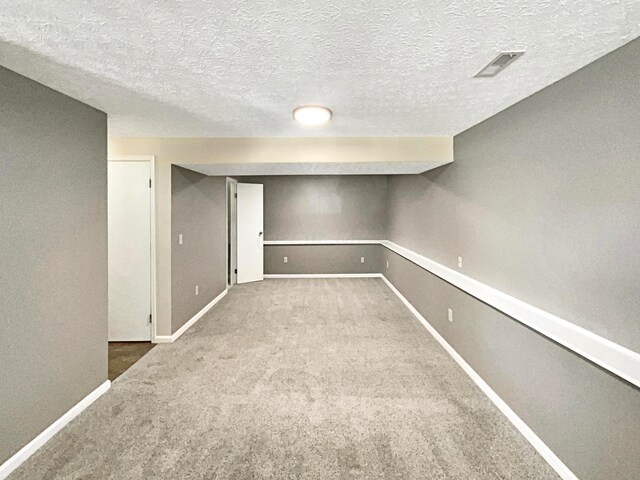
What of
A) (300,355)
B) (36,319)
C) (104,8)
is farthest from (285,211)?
(104,8)

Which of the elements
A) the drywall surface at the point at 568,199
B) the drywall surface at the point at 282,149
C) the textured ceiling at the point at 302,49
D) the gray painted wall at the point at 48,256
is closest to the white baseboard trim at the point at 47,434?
the gray painted wall at the point at 48,256

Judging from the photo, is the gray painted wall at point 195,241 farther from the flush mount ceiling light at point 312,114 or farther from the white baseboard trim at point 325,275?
the white baseboard trim at point 325,275

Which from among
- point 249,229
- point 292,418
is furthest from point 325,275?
point 292,418

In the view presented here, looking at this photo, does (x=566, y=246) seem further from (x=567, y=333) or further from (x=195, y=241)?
(x=195, y=241)

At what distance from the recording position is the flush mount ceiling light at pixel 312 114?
2.64 meters

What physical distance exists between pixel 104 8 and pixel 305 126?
1.92 metres

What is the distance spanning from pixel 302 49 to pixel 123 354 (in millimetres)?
3446

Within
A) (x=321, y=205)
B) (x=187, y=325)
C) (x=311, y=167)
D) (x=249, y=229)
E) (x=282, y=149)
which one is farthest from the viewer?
(x=321, y=205)

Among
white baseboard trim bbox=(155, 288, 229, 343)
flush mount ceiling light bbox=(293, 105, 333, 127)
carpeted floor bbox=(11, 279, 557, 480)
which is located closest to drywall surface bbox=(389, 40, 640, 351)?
carpeted floor bbox=(11, 279, 557, 480)

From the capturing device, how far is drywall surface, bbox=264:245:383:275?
26.3 ft

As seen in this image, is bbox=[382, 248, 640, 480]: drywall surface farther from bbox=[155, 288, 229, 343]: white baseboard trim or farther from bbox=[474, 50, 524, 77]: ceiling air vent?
bbox=[155, 288, 229, 343]: white baseboard trim

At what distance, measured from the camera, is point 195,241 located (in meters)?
4.83

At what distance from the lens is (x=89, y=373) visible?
2.72m

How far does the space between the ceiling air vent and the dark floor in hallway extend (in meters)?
3.55
